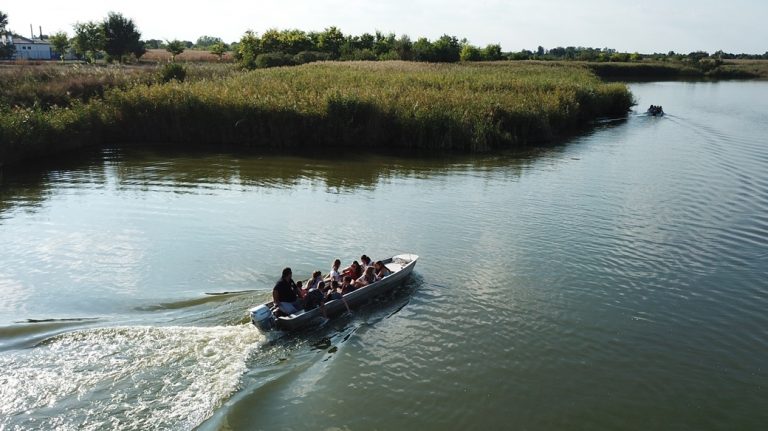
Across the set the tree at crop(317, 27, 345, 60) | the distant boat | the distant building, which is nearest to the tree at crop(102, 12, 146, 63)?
the tree at crop(317, 27, 345, 60)

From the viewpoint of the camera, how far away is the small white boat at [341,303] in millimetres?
12969

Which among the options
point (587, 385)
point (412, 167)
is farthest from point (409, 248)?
point (412, 167)

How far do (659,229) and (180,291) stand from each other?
15.6 meters

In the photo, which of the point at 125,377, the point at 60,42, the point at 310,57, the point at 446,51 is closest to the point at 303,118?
the point at 125,377

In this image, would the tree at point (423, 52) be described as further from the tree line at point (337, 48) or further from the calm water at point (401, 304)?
the calm water at point (401, 304)

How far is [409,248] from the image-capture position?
61.4 feet

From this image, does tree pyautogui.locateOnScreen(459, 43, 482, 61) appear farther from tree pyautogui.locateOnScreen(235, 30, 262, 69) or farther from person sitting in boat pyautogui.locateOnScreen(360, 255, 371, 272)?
person sitting in boat pyautogui.locateOnScreen(360, 255, 371, 272)

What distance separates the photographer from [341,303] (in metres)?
14.3

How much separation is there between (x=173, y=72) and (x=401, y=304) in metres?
38.7

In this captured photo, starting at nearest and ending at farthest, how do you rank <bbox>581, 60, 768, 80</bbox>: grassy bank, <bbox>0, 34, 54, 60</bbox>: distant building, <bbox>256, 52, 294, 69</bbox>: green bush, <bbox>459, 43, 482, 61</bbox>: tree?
<bbox>256, 52, 294, 69</bbox>: green bush → <bbox>459, 43, 482, 61</bbox>: tree → <bbox>581, 60, 768, 80</bbox>: grassy bank → <bbox>0, 34, 54, 60</bbox>: distant building

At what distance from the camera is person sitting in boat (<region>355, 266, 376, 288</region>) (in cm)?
1498

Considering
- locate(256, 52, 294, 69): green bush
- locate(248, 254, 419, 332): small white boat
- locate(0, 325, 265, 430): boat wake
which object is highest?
locate(256, 52, 294, 69): green bush

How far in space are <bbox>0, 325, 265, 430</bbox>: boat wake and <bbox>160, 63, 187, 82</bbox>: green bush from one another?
36.8 m

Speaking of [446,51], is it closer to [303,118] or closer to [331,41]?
[331,41]
